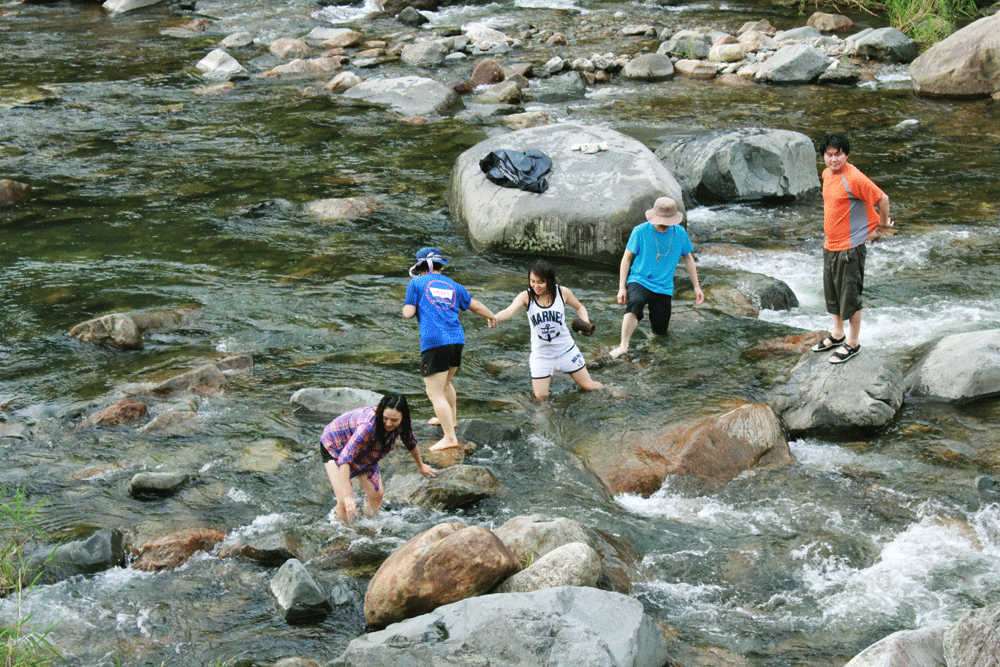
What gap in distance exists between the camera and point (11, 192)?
12898 millimetres

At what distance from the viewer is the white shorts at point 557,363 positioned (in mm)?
7793

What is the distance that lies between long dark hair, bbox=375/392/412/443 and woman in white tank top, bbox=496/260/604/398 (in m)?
1.56

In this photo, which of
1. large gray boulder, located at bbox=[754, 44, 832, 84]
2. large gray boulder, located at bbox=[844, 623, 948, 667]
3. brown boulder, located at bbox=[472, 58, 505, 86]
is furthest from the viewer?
brown boulder, located at bbox=[472, 58, 505, 86]

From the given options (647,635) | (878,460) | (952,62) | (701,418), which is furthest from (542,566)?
(952,62)

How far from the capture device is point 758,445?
6.90 meters

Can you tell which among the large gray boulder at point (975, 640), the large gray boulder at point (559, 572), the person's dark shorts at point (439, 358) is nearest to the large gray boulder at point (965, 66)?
the person's dark shorts at point (439, 358)

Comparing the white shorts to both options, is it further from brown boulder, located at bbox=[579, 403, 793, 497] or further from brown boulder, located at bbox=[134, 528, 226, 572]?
brown boulder, located at bbox=[134, 528, 226, 572]

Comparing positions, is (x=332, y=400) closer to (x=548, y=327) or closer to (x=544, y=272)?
(x=548, y=327)

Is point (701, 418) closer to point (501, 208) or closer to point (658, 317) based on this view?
point (658, 317)

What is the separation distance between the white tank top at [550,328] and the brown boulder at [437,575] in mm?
2544

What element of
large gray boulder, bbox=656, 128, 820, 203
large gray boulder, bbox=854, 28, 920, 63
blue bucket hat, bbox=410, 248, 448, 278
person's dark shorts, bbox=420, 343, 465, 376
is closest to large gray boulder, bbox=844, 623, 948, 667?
person's dark shorts, bbox=420, 343, 465, 376

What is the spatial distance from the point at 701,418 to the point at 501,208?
430cm

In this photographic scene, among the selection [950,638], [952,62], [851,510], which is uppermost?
[952,62]

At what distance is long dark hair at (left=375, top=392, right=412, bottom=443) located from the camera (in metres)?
5.92
